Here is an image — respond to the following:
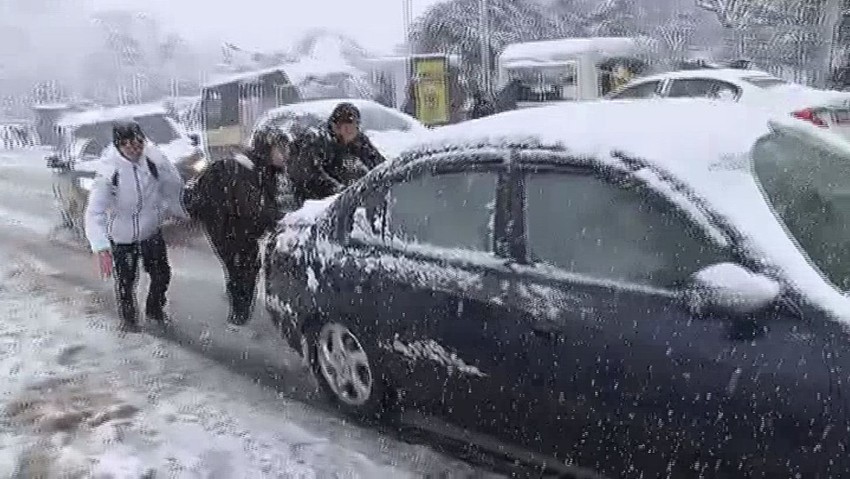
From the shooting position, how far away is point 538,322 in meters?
3.78

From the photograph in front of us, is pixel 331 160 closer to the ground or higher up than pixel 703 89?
closer to the ground

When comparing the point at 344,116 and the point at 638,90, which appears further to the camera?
the point at 638,90

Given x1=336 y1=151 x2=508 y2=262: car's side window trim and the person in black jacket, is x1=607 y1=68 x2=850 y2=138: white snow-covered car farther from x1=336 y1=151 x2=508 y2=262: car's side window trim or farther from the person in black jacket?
x1=336 y1=151 x2=508 y2=262: car's side window trim

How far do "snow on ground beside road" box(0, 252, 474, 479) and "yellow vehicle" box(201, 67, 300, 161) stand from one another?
999cm

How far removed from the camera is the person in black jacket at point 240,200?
6871 mm

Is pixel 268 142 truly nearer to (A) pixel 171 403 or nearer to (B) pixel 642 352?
(A) pixel 171 403

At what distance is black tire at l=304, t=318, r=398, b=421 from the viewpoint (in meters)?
4.79

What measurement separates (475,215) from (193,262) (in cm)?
634

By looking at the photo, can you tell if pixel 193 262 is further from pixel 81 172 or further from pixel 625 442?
pixel 625 442

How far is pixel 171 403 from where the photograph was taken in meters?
5.59

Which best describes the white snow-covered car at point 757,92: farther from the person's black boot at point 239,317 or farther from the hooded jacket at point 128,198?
the hooded jacket at point 128,198

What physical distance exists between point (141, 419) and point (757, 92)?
948 centimetres

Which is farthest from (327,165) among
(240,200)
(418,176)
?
(418,176)

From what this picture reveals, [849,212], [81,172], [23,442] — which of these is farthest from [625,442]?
[81,172]
